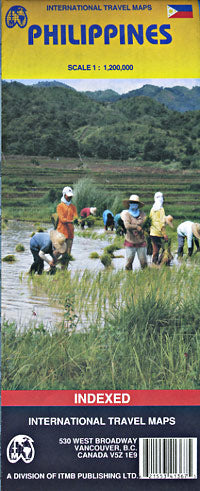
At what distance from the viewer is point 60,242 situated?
4.87 meters

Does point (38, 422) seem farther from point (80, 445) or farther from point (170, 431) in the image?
point (170, 431)

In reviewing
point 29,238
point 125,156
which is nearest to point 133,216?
point 125,156

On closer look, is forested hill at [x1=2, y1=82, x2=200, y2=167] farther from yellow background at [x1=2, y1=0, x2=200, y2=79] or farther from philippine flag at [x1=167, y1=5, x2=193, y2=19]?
philippine flag at [x1=167, y1=5, x2=193, y2=19]

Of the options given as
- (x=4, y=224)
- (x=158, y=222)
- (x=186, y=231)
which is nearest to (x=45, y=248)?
(x=4, y=224)

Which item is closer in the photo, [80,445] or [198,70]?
[80,445]

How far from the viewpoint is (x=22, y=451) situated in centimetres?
454

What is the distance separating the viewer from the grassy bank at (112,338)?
4520 mm

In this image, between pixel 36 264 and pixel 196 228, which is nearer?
pixel 36 264

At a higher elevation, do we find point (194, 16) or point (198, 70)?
point (194, 16)

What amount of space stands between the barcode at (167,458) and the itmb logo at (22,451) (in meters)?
0.90

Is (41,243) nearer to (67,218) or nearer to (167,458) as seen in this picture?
(67,218)

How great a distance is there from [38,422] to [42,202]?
186 cm

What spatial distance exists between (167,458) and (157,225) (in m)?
1.95

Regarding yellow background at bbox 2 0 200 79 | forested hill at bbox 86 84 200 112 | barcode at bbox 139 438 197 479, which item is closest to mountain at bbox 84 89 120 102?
forested hill at bbox 86 84 200 112
